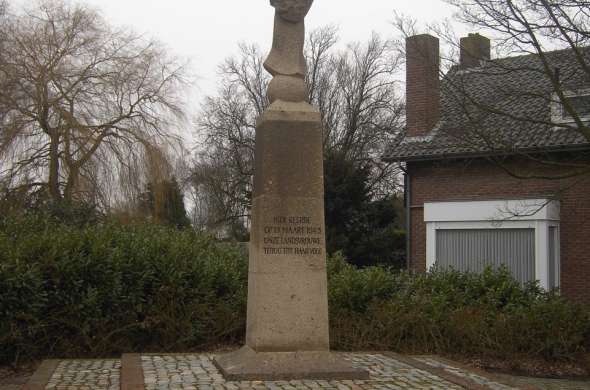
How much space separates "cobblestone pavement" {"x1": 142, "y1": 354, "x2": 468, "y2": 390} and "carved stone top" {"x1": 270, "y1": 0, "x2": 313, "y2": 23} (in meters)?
4.11

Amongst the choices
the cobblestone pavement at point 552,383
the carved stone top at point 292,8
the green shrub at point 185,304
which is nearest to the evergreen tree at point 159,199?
the green shrub at point 185,304

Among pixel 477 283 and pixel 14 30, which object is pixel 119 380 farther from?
pixel 14 30

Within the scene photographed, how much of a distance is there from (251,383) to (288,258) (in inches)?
55.5

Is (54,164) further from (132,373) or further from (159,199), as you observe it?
(132,373)

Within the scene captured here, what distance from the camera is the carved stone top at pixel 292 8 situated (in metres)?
8.69

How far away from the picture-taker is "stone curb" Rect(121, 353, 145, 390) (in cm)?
740

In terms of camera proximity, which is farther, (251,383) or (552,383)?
(552,383)

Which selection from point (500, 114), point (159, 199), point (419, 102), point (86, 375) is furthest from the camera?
point (419, 102)

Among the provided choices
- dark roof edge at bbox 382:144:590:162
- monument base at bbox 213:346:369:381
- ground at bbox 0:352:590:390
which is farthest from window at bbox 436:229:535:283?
monument base at bbox 213:346:369:381

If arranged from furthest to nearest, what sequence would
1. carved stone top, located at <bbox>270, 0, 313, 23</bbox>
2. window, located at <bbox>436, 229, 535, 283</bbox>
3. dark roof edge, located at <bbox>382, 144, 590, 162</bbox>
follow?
window, located at <bbox>436, 229, 535, 283</bbox> < dark roof edge, located at <bbox>382, 144, 590, 162</bbox> < carved stone top, located at <bbox>270, 0, 313, 23</bbox>

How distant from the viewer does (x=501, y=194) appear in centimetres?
1947

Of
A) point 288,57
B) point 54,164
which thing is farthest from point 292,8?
point 54,164

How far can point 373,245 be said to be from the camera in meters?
25.7

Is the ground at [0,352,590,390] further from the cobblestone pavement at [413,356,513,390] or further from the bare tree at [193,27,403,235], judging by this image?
the bare tree at [193,27,403,235]
